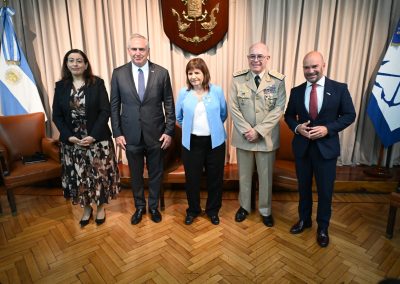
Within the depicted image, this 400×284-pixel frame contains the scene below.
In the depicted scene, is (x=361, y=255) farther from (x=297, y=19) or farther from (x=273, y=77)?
(x=297, y=19)

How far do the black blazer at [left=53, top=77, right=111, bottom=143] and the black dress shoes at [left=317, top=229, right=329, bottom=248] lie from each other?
1.94 m

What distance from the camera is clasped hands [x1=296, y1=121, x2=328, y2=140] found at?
2.05 m

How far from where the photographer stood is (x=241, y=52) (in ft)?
11.3

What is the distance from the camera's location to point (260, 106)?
2350 millimetres

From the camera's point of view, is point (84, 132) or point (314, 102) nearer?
point (314, 102)

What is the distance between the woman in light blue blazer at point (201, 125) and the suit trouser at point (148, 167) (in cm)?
25

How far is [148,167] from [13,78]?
7.43 ft

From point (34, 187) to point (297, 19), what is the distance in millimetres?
3719

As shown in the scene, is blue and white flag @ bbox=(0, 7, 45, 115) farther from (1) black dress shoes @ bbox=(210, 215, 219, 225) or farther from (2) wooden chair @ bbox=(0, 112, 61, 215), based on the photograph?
(1) black dress shoes @ bbox=(210, 215, 219, 225)

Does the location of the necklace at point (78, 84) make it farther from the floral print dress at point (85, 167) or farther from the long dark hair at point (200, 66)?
the long dark hair at point (200, 66)

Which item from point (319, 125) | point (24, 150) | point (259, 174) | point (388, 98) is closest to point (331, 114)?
point (319, 125)

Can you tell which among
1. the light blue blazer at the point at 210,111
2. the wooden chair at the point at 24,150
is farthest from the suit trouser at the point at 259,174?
the wooden chair at the point at 24,150

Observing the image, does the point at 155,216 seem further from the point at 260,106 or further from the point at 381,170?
the point at 381,170

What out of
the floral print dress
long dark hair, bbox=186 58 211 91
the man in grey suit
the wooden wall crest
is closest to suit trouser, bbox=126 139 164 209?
the man in grey suit
